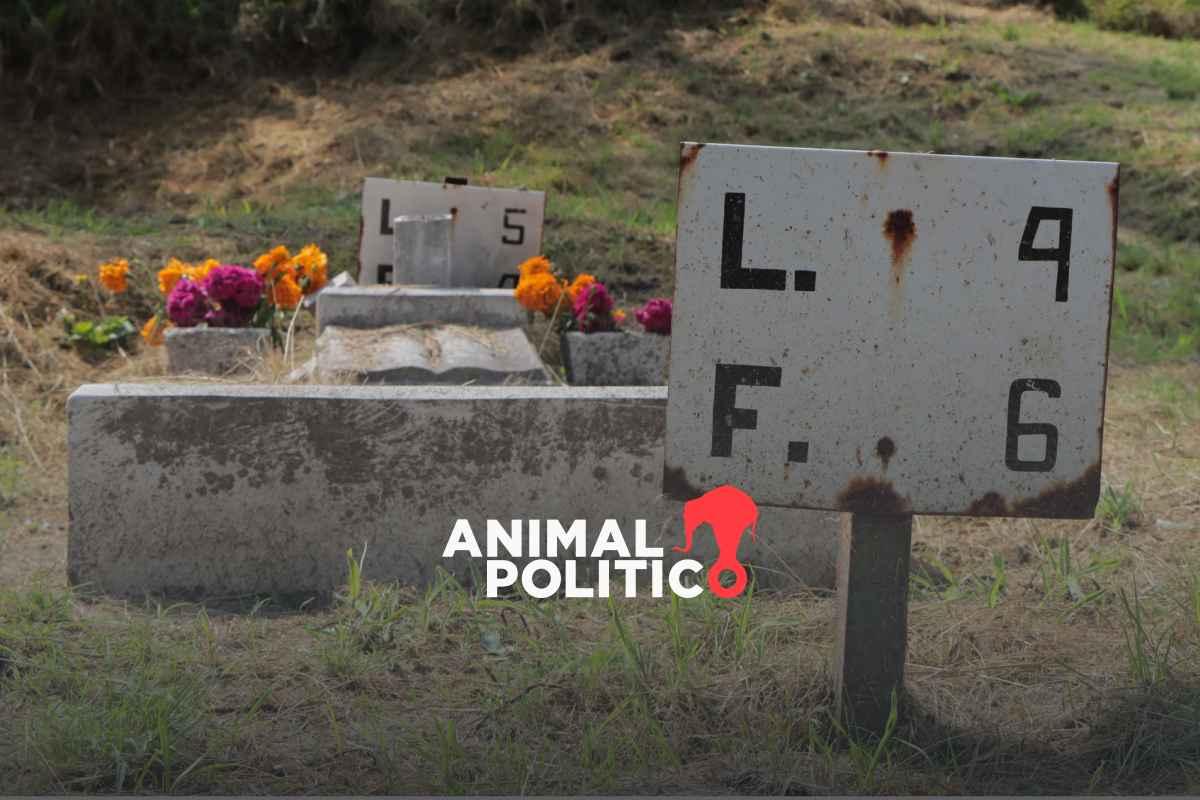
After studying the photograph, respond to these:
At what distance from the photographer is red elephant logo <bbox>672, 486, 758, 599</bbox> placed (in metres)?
3.64

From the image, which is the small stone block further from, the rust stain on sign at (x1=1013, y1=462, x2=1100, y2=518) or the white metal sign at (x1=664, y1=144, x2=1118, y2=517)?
the rust stain on sign at (x1=1013, y1=462, x2=1100, y2=518)

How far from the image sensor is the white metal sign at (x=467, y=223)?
21.9 feet

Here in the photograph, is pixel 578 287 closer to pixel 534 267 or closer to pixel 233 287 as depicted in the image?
pixel 534 267

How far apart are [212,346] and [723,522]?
9.59 feet

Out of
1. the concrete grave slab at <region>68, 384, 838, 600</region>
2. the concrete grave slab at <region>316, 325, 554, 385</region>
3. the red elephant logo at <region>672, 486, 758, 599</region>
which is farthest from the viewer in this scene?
the concrete grave slab at <region>316, 325, 554, 385</region>

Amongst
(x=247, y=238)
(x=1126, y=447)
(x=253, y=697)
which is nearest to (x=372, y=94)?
(x=247, y=238)

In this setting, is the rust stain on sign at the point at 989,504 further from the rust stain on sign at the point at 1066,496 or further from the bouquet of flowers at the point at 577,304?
the bouquet of flowers at the point at 577,304

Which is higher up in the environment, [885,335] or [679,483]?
[885,335]

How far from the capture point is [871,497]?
91.3 inches

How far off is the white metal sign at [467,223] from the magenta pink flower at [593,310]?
2.27ft

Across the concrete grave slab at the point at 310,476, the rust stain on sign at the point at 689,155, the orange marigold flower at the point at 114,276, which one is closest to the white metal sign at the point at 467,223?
the orange marigold flower at the point at 114,276

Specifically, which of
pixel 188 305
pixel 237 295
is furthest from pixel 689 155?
pixel 188 305

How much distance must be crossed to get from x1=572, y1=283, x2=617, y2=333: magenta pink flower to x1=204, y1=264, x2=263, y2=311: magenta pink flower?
139 centimetres

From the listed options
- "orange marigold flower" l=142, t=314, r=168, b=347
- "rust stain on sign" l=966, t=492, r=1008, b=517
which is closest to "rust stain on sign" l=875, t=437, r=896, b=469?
"rust stain on sign" l=966, t=492, r=1008, b=517
